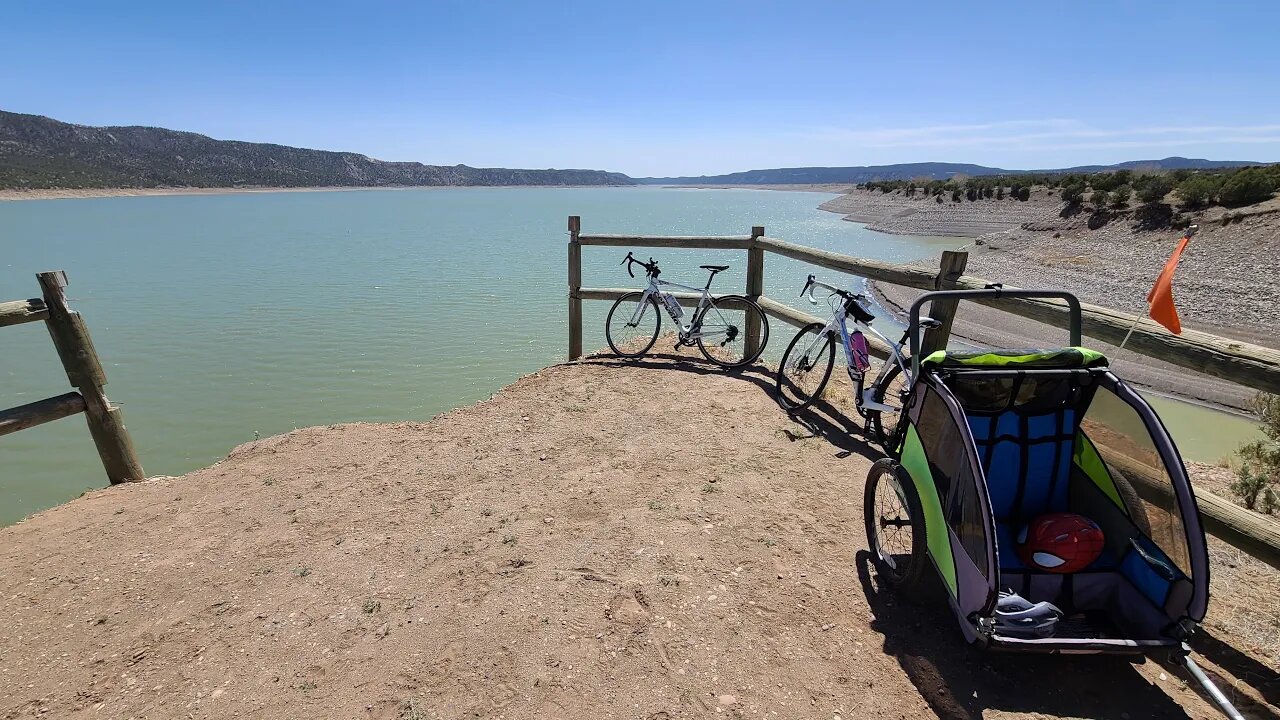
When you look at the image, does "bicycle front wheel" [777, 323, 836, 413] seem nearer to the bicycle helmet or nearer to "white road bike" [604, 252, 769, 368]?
"white road bike" [604, 252, 769, 368]

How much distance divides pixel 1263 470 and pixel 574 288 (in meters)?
6.65

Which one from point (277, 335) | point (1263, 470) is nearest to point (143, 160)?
point (277, 335)

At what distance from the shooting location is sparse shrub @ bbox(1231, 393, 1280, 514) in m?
3.87

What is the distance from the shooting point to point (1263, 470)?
437cm

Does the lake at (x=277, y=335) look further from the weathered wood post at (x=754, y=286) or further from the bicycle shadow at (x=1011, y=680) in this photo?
the bicycle shadow at (x=1011, y=680)

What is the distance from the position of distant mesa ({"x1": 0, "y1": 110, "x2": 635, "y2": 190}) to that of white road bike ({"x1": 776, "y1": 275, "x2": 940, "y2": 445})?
337 ft

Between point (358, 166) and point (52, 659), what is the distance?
195218 millimetres

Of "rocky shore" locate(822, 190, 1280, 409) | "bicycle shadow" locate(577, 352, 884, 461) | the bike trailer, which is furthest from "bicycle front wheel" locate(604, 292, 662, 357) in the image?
"rocky shore" locate(822, 190, 1280, 409)

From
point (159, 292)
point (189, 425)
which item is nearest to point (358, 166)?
point (159, 292)

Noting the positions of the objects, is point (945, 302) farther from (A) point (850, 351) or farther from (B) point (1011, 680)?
(B) point (1011, 680)

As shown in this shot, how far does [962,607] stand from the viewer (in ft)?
7.85

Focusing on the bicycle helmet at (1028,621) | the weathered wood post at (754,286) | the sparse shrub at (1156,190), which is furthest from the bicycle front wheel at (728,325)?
the sparse shrub at (1156,190)

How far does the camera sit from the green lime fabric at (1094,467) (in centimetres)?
268

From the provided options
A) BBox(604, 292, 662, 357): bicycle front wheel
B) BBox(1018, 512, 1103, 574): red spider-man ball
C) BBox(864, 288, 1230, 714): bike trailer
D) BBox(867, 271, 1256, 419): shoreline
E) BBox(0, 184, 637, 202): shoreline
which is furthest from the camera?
BBox(0, 184, 637, 202): shoreline
